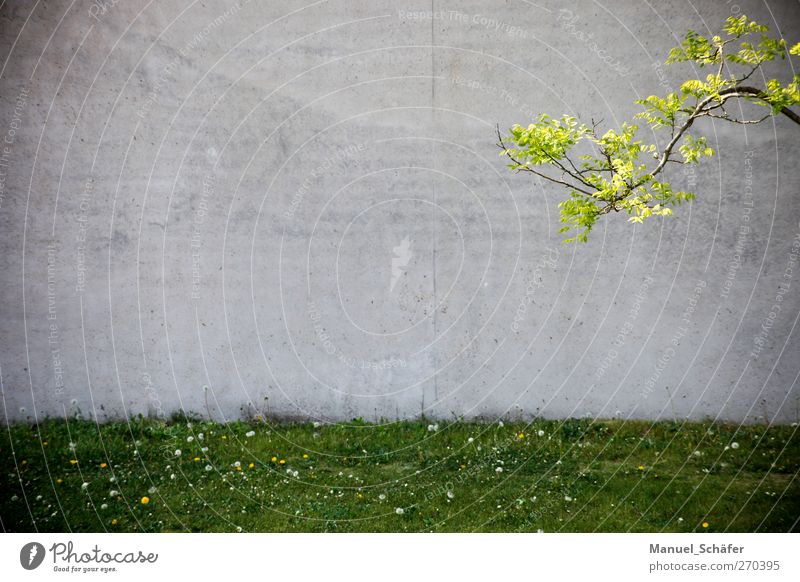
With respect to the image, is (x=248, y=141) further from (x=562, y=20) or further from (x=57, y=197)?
(x=562, y=20)

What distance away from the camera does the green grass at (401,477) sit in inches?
211

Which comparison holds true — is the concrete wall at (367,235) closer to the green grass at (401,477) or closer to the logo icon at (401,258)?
the logo icon at (401,258)

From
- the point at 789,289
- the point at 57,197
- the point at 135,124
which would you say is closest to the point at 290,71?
the point at 135,124
